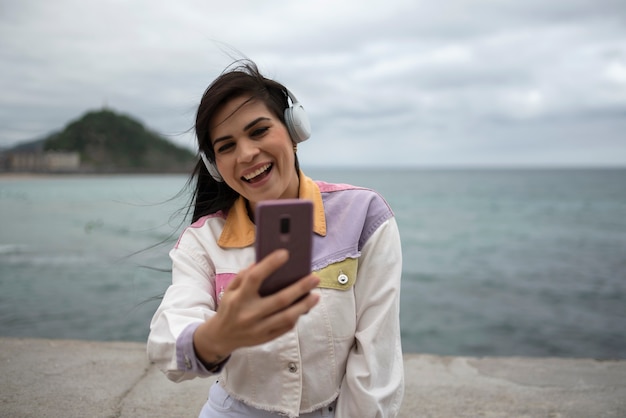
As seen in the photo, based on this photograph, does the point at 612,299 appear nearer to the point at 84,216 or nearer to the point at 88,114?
the point at 84,216

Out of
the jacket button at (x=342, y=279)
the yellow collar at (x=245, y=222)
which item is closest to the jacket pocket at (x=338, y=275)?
the jacket button at (x=342, y=279)

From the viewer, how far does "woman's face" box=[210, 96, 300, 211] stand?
1.77m

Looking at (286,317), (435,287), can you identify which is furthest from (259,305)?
(435,287)

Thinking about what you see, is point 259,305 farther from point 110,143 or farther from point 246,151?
point 110,143

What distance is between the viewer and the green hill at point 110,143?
349 ft

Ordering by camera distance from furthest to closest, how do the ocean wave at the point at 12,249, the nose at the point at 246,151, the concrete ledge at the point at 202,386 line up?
the ocean wave at the point at 12,249
the concrete ledge at the point at 202,386
the nose at the point at 246,151

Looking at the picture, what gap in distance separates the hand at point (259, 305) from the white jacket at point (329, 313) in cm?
51

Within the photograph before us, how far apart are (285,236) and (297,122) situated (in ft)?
2.72

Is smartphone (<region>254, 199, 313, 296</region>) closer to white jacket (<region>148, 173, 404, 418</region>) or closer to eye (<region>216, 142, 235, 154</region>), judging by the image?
white jacket (<region>148, 173, 404, 418</region>)

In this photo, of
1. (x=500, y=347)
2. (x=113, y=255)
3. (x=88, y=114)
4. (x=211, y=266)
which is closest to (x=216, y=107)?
(x=211, y=266)

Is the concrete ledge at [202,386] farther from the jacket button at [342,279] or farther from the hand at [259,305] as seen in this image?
the hand at [259,305]

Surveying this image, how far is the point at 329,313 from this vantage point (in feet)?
5.82

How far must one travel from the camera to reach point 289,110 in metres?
1.91

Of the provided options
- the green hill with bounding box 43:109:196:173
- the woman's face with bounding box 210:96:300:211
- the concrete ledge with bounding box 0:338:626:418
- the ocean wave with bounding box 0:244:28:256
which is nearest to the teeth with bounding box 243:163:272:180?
the woman's face with bounding box 210:96:300:211
